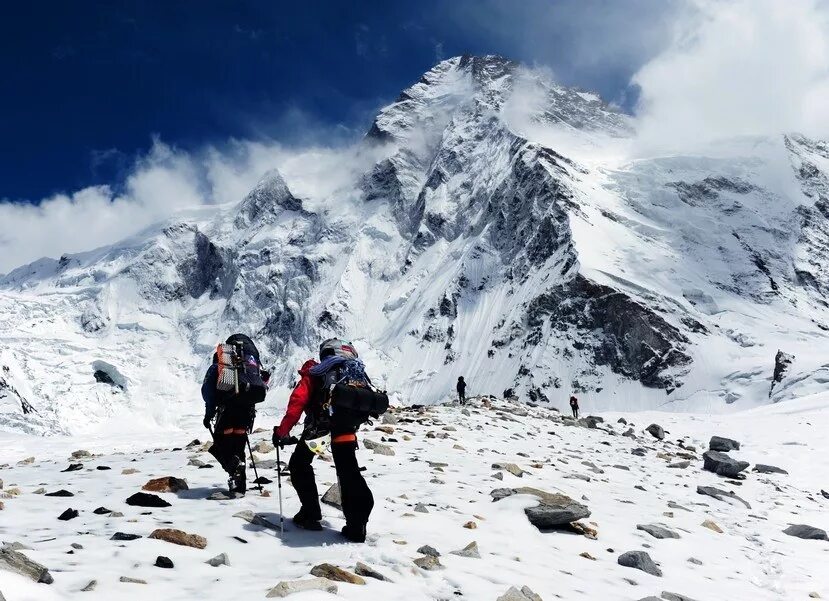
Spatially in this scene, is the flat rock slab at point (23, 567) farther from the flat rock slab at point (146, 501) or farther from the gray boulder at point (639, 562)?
the gray boulder at point (639, 562)

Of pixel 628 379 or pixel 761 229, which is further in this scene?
pixel 761 229

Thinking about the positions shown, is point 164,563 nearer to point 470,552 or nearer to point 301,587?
point 301,587

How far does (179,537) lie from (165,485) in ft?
11.1

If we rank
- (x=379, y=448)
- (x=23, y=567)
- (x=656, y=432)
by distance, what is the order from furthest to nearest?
(x=656, y=432)
(x=379, y=448)
(x=23, y=567)

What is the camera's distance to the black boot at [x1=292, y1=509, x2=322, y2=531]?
8469mm

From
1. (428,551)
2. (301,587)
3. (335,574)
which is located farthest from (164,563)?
(428,551)

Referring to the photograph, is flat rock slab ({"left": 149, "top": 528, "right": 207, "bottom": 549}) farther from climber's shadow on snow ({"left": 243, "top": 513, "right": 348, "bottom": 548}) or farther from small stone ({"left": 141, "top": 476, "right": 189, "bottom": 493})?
small stone ({"left": 141, "top": 476, "right": 189, "bottom": 493})

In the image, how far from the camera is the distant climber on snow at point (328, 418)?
8391 mm

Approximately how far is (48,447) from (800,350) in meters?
129

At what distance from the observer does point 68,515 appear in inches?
328

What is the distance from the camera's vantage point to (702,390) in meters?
117

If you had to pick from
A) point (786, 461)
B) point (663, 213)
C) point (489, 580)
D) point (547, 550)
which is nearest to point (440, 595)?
point (489, 580)

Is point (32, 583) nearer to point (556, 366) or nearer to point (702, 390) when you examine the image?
point (702, 390)

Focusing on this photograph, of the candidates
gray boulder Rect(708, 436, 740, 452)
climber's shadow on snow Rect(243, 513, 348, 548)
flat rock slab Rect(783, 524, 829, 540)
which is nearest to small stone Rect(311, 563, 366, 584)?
climber's shadow on snow Rect(243, 513, 348, 548)
